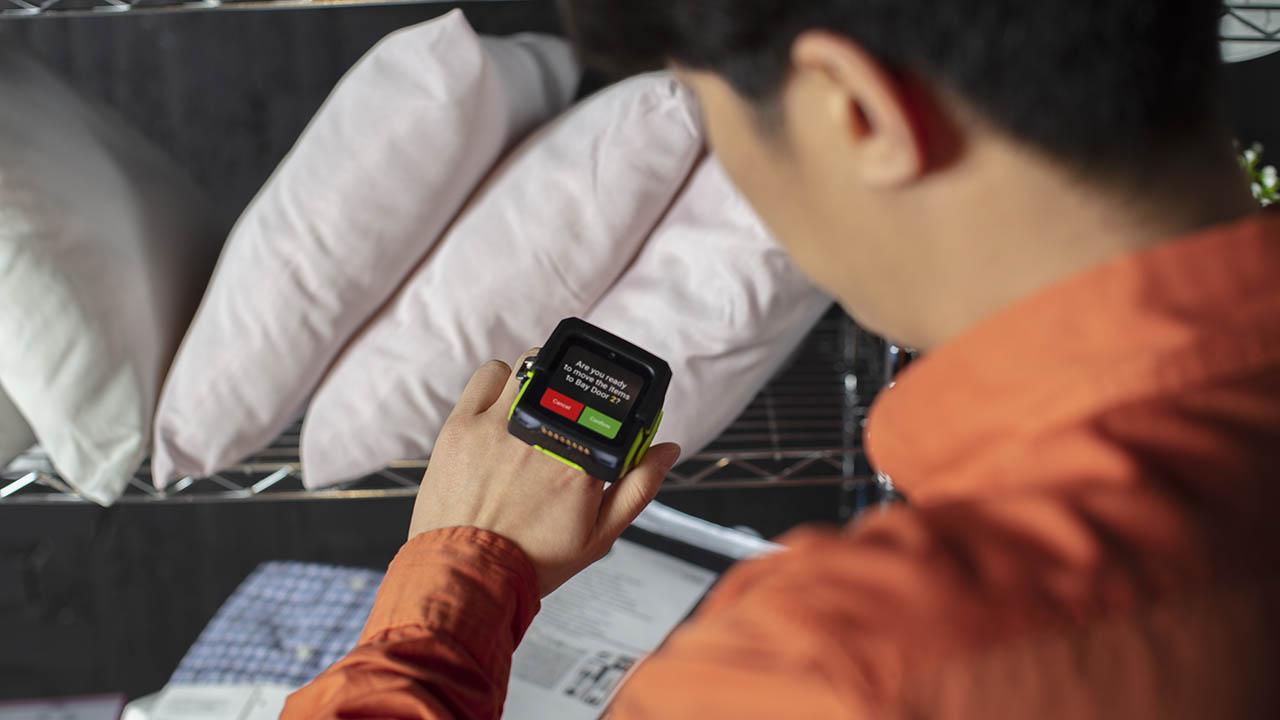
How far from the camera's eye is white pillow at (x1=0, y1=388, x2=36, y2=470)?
2.98ft

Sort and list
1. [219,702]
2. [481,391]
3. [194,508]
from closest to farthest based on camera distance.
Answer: [481,391] → [219,702] → [194,508]

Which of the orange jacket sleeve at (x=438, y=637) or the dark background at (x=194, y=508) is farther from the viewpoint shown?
the dark background at (x=194, y=508)

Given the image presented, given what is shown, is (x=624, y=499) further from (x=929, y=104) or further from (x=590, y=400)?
(x=929, y=104)

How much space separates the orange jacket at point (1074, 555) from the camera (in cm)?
26

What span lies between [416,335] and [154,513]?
3.14 feet

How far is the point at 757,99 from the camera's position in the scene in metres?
0.37

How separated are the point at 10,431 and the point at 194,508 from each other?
700 mm

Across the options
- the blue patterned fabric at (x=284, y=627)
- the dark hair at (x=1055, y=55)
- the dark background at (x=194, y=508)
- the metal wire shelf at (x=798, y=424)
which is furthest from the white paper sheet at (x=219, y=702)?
the dark hair at (x=1055, y=55)

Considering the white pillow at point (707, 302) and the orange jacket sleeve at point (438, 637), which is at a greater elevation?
the white pillow at point (707, 302)

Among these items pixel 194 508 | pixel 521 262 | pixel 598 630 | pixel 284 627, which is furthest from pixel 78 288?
pixel 194 508

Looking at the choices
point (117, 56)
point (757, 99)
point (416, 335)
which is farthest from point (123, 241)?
point (757, 99)

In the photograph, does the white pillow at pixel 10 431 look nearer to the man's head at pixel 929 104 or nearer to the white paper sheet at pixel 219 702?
the white paper sheet at pixel 219 702

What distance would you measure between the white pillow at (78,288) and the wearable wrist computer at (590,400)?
44 centimetres

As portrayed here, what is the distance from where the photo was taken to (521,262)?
0.85 meters
